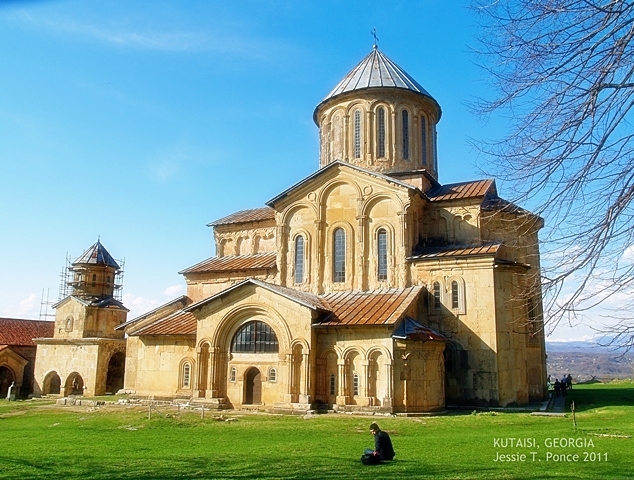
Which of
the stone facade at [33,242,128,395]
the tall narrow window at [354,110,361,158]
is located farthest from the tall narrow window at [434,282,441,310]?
the stone facade at [33,242,128,395]

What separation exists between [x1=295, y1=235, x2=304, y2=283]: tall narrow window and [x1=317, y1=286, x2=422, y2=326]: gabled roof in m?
2.00

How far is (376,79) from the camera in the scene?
1220 inches

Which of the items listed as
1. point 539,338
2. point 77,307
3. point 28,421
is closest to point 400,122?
point 539,338

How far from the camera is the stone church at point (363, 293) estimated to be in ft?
74.9

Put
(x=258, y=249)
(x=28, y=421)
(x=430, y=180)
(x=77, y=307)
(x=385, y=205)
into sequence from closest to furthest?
(x=28, y=421) → (x=385, y=205) → (x=430, y=180) → (x=258, y=249) → (x=77, y=307)

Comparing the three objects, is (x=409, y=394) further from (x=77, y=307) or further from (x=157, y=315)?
(x=77, y=307)

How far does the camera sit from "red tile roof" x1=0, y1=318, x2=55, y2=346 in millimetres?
42094

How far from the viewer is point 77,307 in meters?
38.6

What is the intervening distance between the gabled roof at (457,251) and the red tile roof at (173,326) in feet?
34.8

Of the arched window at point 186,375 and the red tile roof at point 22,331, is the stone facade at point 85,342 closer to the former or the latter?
the red tile roof at point 22,331

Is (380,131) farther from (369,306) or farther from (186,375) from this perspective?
(186,375)

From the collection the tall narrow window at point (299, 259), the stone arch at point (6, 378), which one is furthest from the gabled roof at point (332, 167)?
the stone arch at point (6, 378)

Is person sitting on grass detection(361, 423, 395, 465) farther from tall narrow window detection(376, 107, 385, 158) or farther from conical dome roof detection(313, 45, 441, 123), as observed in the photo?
conical dome roof detection(313, 45, 441, 123)

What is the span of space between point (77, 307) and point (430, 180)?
80.0 feet
